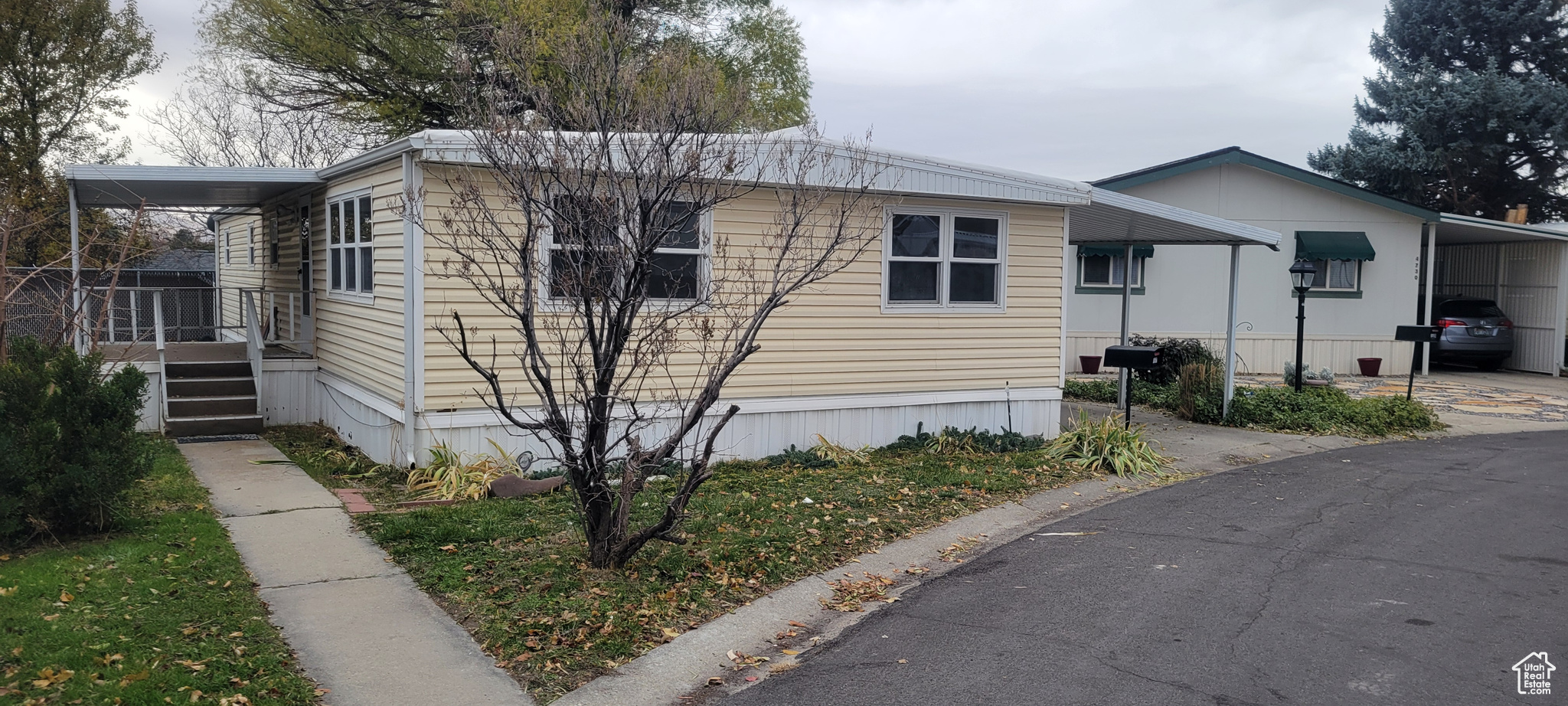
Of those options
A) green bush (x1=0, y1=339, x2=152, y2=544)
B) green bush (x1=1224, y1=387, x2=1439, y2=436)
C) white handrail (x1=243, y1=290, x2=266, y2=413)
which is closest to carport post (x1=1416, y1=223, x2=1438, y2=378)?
green bush (x1=1224, y1=387, x2=1439, y2=436)

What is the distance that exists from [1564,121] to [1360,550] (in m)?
26.6

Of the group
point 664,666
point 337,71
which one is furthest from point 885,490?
point 337,71

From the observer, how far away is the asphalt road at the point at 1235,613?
507cm

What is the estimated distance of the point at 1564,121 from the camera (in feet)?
90.2

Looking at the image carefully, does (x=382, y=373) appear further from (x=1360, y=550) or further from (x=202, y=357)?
(x=1360, y=550)

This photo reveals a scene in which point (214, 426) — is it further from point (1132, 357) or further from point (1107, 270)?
point (1107, 270)

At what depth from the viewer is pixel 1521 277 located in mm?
22453

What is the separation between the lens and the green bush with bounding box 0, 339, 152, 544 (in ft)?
21.3

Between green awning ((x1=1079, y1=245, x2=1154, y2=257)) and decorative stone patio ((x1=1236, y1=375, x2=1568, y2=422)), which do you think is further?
green awning ((x1=1079, y1=245, x2=1154, y2=257))

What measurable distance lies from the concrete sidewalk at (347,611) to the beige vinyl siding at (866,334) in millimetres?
1885

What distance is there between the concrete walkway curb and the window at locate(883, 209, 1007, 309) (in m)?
2.62

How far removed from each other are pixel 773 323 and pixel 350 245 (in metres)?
4.76

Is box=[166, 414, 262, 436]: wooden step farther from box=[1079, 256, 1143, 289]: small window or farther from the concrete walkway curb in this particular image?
box=[1079, 256, 1143, 289]: small window

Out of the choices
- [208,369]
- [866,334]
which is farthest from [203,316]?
[866,334]
